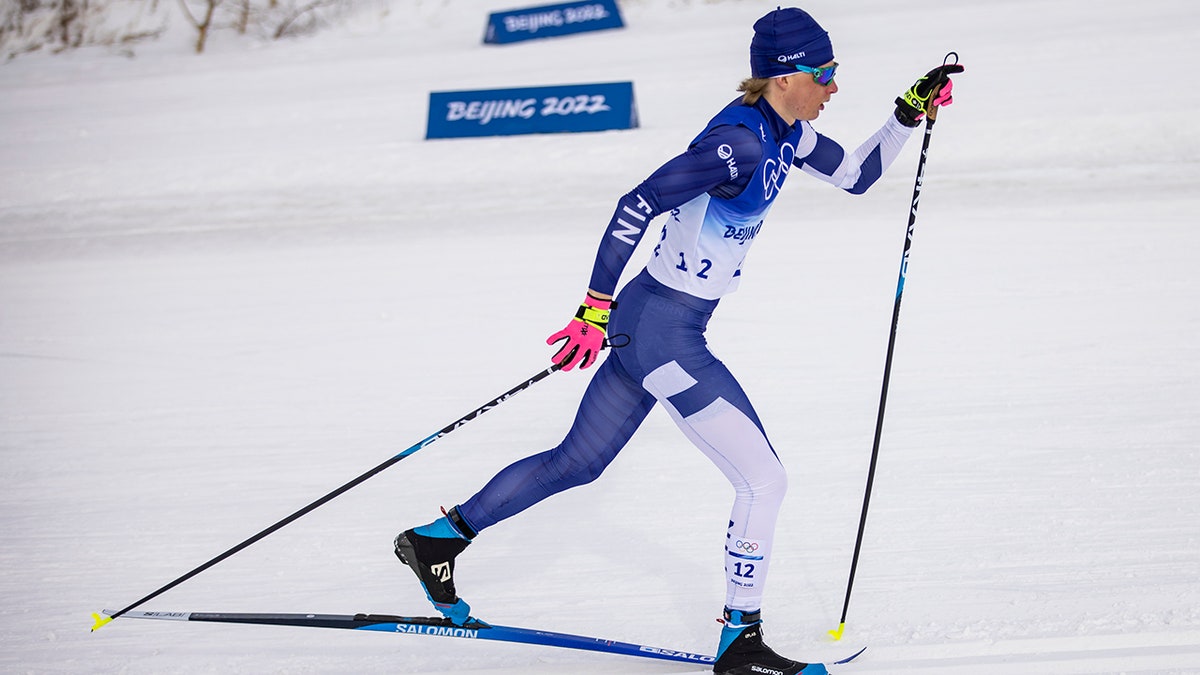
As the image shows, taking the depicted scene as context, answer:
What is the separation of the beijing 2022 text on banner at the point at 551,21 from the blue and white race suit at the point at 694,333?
39.2 feet

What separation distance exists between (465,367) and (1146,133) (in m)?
6.57

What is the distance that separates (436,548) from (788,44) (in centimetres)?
185

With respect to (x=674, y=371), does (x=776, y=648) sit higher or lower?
lower

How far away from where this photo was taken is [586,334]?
122 inches

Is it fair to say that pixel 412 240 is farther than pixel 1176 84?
No

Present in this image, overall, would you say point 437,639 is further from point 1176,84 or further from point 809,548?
point 1176,84

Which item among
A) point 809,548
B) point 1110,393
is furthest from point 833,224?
point 809,548

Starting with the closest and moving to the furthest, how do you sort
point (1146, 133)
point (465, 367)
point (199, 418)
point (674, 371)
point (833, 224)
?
point (674, 371) < point (199, 418) < point (465, 367) < point (833, 224) < point (1146, 133)

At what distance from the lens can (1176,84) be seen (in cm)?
1037

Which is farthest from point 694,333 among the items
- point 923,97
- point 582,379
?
point 582,379

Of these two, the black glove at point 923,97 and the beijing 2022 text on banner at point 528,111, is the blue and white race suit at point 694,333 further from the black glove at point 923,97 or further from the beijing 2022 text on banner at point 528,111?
the beijing 2022 text on banner at point 528,111

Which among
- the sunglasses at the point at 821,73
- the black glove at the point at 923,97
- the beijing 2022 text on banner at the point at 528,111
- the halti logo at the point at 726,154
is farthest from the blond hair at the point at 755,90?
the beijing 2022 text on banner at the point at 528,111

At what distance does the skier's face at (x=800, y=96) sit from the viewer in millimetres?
3154

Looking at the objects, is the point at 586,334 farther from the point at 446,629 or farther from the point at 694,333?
the point at 446,629
